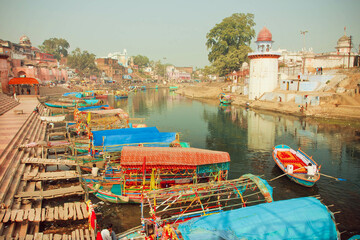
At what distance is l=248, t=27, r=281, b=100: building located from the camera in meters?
44.4

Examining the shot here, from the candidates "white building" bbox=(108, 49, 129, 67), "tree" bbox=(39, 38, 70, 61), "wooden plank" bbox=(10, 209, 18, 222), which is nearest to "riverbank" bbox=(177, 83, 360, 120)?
"wooden plank" bbox=(10, 209, 18, 222)

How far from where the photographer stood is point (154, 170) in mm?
11781

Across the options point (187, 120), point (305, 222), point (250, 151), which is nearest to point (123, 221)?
point (305, 222)

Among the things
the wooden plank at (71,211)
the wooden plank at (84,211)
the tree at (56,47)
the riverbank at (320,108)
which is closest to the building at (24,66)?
the tree at (56,47)

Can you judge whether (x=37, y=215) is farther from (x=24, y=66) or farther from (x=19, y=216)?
(x=24, y=66)

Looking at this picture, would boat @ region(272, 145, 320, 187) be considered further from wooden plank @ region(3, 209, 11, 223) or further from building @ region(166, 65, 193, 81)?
building @ region(166, 65, 193, 81)

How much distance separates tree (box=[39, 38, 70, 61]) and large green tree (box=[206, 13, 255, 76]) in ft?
198

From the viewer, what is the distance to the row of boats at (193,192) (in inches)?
284

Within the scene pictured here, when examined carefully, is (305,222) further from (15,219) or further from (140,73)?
(140,73)

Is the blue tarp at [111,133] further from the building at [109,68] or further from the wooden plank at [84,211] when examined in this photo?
the building at [109,68]

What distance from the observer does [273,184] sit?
14.6 meters

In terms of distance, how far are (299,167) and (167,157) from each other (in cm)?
882

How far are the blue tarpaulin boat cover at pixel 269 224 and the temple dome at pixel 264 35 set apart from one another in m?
41.6

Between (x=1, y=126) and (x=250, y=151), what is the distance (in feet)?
63.6
